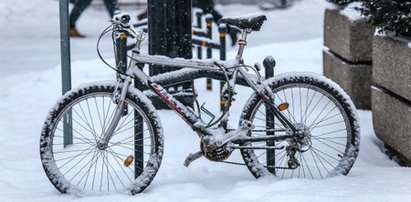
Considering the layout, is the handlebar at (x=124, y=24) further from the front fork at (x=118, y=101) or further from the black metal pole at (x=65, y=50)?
the black metal pole at (x=65, y=50)

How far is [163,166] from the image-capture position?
21.4 ft

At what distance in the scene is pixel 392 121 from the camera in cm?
682

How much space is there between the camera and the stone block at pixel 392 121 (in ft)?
21.3

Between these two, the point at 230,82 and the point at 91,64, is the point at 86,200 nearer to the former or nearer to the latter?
the point at 230,82

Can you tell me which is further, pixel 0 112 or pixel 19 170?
pixel 0 112

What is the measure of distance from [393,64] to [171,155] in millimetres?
1851

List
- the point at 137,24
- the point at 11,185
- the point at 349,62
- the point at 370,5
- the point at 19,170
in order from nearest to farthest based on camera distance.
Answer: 1. the point at 11,185
2. the point at 19,170
3. the point at 370,5
4. the point at 349,62
5. the point at 137,24

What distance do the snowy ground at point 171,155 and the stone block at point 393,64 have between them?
23.4 inches

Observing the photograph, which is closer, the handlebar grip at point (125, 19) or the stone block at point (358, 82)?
the handlebar grip at point (125, 19)

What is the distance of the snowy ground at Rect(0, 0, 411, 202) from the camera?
5.67 metres

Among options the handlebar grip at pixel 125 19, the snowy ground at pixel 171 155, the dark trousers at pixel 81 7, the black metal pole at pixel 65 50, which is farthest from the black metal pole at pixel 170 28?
the dark trousers at pixel 81 7

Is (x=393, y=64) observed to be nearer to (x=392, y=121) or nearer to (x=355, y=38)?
(x=392, y=121)

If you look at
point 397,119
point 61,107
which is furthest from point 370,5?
point 61,107

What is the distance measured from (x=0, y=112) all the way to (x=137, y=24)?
1869 millimetres
